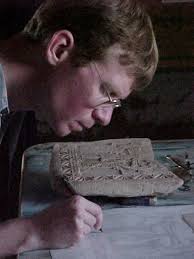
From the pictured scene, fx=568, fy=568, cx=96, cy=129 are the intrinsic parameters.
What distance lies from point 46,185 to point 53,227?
28cm

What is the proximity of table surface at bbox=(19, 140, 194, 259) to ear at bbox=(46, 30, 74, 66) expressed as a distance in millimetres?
321

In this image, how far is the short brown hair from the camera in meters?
1.12

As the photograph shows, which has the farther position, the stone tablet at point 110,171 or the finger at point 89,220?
the stone tablet at point 110,171

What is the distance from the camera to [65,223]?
1.07 meters

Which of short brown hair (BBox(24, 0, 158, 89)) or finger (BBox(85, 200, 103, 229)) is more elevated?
short brown hair (BBox(24, 0, 158, 89))

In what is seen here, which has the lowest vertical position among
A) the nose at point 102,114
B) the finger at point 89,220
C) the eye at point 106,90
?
the finger at point 89,220

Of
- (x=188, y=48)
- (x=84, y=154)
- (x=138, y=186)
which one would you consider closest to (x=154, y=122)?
(x=188, y=48)

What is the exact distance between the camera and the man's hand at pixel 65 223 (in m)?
1.04

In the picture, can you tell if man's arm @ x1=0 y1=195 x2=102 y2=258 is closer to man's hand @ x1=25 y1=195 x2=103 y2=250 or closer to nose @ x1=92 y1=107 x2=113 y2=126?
man's hand @ x1=25 y1=195 x2=103 y2=250

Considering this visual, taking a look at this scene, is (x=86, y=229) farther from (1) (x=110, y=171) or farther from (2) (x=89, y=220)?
(1) (x=110, y=171)

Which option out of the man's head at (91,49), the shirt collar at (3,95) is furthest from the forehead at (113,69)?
the shirt collar at (3,95)

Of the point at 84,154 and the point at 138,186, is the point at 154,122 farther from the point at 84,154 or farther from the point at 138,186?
the point at 138,186

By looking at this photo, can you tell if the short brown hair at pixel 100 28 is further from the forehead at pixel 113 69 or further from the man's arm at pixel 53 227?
the man's arm at pixel 53 227

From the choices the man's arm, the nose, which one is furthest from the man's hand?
the nose
